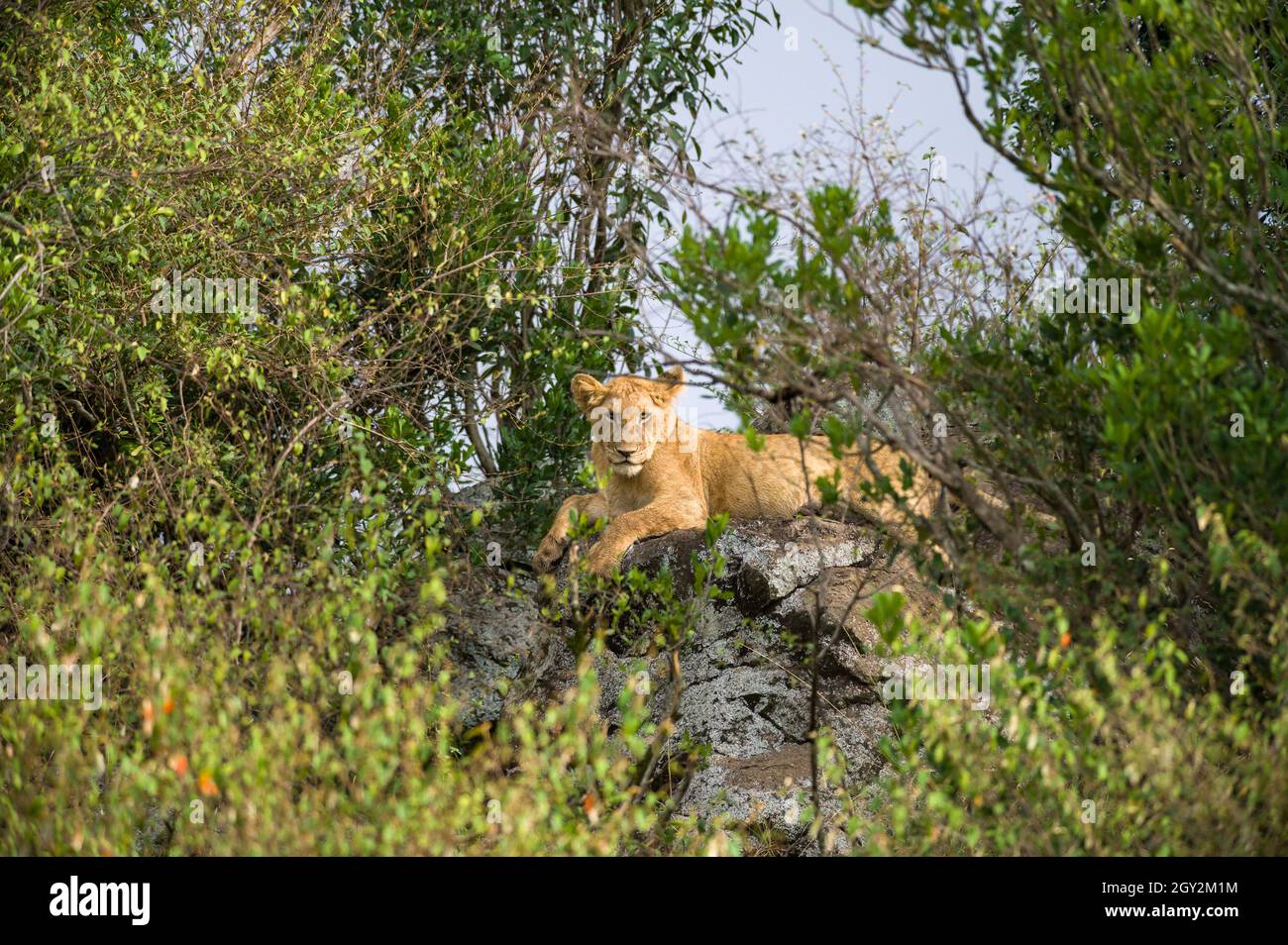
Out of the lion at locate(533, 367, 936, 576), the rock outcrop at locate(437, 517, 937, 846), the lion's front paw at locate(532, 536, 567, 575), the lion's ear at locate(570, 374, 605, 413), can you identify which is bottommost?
the rock outcrop at locate(437, 517, 937, 846)

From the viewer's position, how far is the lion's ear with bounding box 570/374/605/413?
8.44 meters

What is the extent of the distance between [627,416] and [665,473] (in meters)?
0.49

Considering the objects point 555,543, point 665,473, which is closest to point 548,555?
point 555,543

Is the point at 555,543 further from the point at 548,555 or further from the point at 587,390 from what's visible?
the point at 587,390

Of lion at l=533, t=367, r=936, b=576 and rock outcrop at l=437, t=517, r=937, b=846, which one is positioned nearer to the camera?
rock outcrop at l=437, t=517, r=937, b=846

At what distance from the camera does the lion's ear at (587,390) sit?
8.44m

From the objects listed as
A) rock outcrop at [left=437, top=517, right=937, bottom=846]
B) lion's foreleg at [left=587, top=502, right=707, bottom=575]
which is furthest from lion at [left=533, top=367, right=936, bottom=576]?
rock outcrop at [left=437, top=517, right=937, bottom=846]

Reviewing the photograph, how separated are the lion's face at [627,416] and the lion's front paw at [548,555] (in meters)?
0.64

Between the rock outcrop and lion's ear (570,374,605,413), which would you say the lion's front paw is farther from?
lion's ear (570,374,605,413)

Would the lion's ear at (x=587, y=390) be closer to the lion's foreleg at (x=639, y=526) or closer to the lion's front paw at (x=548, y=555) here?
the lion's foreleg at (x=639, y=526)

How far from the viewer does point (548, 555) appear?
831 cm

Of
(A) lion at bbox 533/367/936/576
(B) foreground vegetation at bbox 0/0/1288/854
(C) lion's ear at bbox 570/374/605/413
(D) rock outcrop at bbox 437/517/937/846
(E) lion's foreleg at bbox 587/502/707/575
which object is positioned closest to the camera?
(B) foreground vegetation at bbox 0/0/1288/854

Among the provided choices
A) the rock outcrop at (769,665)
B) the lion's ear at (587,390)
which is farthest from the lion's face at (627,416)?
the rock outcrop at (769,665)

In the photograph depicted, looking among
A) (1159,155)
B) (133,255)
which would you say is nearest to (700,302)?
(1159,155)
